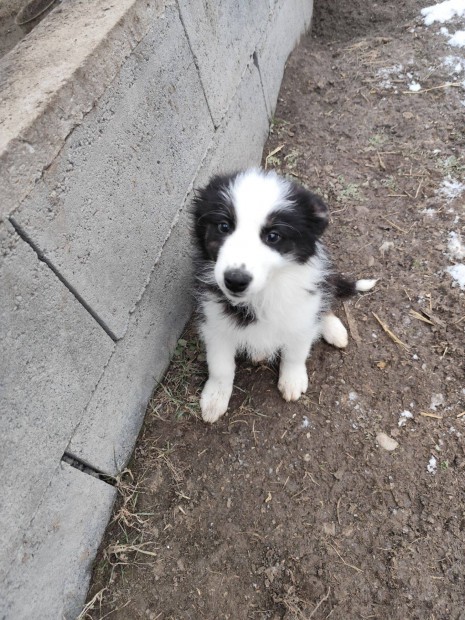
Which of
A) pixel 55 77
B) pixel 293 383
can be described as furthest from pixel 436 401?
pixel 55 77

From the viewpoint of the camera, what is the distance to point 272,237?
1.90 meters

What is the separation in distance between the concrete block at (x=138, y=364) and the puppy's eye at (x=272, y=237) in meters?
0.73

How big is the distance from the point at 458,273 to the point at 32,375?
2.44 metres

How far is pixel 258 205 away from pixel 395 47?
340cm

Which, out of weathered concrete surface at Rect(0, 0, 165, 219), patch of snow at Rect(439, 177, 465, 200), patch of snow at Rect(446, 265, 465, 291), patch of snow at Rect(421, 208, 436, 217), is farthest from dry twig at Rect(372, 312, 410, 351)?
weathered concrete surface at Rect(0, 0, 165, 219)

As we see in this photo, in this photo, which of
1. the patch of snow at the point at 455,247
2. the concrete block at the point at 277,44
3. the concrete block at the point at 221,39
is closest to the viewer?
the concrete block at the point at 221,39

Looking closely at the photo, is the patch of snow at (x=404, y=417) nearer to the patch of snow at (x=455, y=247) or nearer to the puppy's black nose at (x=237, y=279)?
the patch of snow at (x=455, y=247)

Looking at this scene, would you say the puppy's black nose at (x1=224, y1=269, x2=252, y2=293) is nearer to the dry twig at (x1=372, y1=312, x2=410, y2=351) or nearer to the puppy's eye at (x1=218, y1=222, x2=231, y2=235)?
the puppy's eye at (x1=218, y1=222, x2=231, y2=235)

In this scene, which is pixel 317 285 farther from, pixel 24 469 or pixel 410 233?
pixel 24 469

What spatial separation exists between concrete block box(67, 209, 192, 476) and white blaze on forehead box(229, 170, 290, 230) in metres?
0.70

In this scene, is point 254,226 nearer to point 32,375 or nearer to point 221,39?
point 32,375

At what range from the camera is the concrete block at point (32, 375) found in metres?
1.56

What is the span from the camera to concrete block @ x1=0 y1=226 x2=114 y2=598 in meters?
1.56

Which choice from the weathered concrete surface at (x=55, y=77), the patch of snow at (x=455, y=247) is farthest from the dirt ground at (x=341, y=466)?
the weathered concrete surface at (x=55, y=77)
